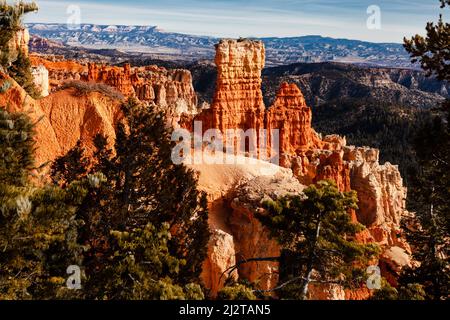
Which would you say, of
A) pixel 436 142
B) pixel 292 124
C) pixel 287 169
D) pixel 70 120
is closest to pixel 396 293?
pixel 436 142

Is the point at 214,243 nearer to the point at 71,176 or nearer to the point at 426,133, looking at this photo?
the point at 71,176

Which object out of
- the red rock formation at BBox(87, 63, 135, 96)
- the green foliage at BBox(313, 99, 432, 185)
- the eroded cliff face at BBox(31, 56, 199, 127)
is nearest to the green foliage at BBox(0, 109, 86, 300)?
the eroded cliff face at BBox(31, 56, 199, 127)

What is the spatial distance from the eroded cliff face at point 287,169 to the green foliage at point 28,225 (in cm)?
667

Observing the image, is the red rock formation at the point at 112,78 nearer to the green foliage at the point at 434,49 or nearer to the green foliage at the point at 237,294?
the green foliage at the point at 434,49

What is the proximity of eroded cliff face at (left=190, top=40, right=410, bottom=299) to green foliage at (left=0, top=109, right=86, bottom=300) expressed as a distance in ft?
21.9

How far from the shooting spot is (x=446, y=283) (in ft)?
42.4

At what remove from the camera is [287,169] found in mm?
29016

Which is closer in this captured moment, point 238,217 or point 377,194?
point 238,217

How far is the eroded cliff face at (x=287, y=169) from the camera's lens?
18938 mm

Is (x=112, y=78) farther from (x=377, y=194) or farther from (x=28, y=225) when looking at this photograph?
(x=28, y=225)

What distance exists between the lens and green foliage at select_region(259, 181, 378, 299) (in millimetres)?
10555

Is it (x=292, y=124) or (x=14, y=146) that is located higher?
(x=14, y=146)

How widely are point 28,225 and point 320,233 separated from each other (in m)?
6.27
